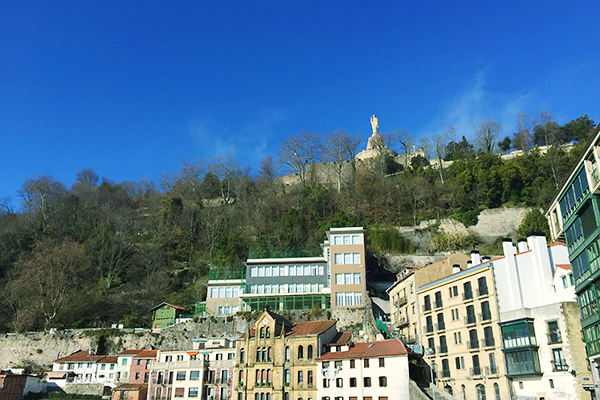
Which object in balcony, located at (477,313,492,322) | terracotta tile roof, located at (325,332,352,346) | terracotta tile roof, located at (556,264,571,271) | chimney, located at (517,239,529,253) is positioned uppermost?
chimney, located at (517,239,529,253)

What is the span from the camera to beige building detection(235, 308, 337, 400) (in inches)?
1564

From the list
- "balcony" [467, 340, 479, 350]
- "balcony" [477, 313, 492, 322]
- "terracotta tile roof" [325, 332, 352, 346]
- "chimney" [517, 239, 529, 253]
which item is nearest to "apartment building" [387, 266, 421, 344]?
"terracotta tile roof" [325, 332, 352, 346]

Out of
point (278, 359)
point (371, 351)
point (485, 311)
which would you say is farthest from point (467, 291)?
point (278, 359)

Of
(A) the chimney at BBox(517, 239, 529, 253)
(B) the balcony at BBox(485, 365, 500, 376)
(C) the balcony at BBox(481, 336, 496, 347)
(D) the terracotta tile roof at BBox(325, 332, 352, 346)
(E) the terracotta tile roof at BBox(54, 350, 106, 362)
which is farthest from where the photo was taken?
(E) the terracotta tile roof at BBox(54, 350, 106, 362)

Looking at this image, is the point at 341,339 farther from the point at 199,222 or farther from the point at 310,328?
the point at 199,222

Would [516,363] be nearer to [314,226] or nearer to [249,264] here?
[249,264]

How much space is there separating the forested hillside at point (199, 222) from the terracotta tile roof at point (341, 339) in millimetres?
12854

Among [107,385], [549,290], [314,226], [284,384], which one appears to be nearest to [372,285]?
[314,226]

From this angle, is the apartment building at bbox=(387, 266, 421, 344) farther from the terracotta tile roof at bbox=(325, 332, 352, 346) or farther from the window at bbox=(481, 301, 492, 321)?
the window at bbox=(481, 301, 492, 321)

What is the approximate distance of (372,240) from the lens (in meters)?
58.8

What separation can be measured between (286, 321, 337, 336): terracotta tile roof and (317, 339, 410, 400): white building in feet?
8.26

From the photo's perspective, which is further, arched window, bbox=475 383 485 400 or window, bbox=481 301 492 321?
window, bbox=481 301 492 321

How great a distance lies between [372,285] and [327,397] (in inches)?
670

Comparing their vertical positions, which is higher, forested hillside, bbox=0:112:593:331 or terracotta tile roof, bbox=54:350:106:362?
forested hillside, bbox=0:112:593:331
